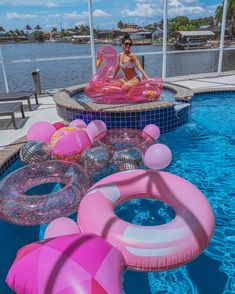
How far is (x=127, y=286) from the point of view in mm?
2197

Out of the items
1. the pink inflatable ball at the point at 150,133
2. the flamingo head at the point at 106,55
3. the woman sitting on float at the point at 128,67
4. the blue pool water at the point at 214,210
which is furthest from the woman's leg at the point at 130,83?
the pink inflatable ball at the point at 150,133

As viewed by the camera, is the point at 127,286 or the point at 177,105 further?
the point at 177,105

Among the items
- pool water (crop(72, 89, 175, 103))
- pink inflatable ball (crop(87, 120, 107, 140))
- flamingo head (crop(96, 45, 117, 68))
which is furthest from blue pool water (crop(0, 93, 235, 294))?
flamingo head (crop(96, 45, 117, 68))

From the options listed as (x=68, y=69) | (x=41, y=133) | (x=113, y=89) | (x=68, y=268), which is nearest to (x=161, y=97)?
(x=113, y=89)

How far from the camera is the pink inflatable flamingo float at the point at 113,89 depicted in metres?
5.32

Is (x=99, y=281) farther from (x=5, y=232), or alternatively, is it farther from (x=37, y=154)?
(x=37, y=154)

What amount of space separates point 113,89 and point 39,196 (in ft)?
10.6

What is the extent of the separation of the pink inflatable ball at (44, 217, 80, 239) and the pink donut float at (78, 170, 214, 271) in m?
0.09

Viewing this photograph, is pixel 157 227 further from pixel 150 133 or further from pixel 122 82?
pixel 122 82

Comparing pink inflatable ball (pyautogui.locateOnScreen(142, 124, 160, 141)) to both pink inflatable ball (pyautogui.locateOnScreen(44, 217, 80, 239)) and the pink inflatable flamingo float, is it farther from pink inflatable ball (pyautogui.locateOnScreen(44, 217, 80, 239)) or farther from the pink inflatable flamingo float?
pink inflatable ball (pyautogui.locateOnScreen(44, 217, 80, 239))

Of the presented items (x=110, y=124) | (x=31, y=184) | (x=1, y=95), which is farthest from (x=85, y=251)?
(x=1, y=95)

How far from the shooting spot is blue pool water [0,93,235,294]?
220cm

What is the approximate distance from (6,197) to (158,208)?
162 cm

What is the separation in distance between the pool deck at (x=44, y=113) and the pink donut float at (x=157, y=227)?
6.42ft
